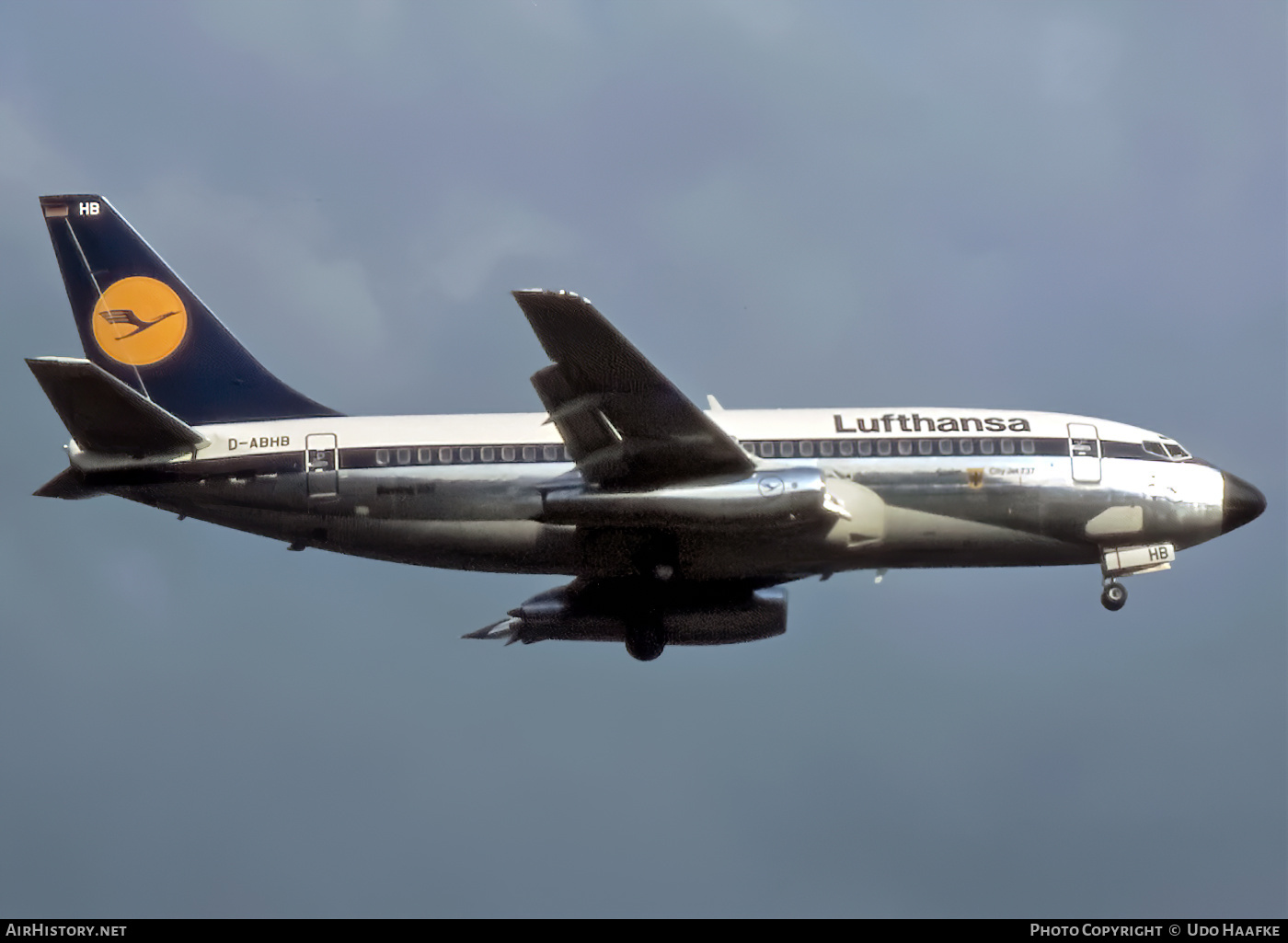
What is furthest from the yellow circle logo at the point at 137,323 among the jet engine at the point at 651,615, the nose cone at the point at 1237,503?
the nose cone at the point at 1237,503

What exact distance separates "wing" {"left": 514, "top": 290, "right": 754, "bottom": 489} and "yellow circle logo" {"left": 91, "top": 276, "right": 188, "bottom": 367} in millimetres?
12156

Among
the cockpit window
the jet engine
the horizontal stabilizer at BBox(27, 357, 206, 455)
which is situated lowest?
the jet engine

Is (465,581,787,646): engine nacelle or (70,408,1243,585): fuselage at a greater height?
(70,408,1243,585): fuselage

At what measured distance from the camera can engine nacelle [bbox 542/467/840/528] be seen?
3631cm

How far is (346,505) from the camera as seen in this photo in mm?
38188

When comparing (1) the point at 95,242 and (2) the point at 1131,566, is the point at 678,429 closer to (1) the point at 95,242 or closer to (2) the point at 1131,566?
(2) the point at 1131,566

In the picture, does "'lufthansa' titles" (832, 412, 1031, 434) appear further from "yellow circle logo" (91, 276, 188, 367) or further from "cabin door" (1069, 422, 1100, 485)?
"yellow circle logo" (91, 276, 188, 367)

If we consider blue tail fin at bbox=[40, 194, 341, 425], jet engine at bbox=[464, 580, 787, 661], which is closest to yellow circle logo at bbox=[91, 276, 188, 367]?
blue tail fin at bbox=[40, 194, 341, 425]

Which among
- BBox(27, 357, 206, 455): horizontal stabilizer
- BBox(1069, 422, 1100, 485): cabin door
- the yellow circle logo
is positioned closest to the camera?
BBox(27, 357, 206, 455): horizontal stabilizer

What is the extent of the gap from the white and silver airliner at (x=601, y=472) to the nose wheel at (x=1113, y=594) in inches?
4.8
